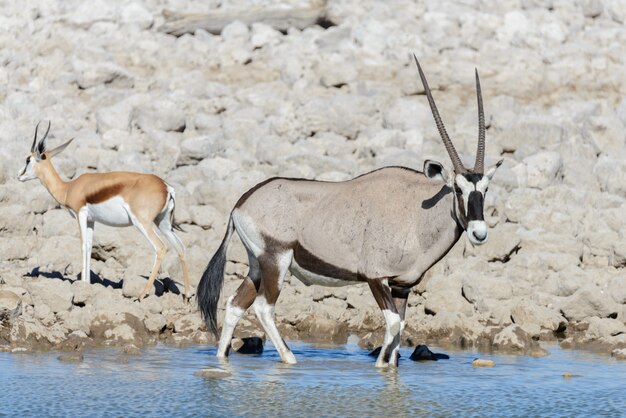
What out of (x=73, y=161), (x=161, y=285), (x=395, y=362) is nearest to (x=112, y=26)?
(x=73, y=161)

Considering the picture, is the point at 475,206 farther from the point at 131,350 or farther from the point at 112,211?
the point at 112,211

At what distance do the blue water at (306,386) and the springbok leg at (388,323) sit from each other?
122 millimetres

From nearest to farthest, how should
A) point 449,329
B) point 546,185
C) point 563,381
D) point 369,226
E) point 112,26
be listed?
1. point 563,381
2. point 369,226
3. point 449,329
4. point 546,185
5. point 112,26

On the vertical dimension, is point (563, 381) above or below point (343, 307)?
below

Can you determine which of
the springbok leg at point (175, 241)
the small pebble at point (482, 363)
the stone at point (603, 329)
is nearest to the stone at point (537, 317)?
the stone at point (603, 329)

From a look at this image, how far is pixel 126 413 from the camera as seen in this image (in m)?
7.80

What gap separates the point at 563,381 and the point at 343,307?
3837mm

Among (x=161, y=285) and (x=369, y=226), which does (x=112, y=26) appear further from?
(x=369, y=226)

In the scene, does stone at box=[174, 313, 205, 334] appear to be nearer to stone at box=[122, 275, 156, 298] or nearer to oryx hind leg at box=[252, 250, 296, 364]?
stone at box=[122, 275, 156, 298]

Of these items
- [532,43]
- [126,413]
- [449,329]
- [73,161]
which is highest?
[532,43]

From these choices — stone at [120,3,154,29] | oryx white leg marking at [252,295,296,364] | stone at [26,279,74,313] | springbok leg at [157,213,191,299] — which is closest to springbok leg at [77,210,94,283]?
springbok leg at [157,213,191,299]

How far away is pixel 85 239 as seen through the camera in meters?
14.0

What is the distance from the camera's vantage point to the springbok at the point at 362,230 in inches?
385

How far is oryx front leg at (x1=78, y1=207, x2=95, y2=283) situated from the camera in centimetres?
1349
